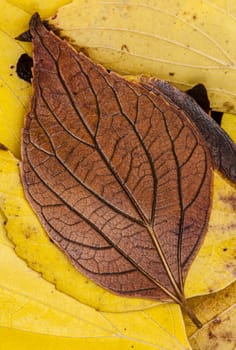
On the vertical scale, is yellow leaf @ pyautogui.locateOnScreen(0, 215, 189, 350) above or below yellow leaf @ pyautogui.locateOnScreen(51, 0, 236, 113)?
below

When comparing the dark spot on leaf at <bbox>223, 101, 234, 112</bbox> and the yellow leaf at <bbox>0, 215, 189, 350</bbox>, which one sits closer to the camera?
the yellow leaf at <bbox>0, 215, 189, 350</bbox>

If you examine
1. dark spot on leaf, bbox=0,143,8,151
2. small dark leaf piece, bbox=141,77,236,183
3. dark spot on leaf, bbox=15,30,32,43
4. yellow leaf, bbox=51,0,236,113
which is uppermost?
yellow leaf, bbox=51,0,236,113

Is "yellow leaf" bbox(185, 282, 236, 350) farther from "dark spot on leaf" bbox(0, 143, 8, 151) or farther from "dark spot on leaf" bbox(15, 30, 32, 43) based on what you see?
"dark spot on leaf" bbox(15, 30, 32, 43)

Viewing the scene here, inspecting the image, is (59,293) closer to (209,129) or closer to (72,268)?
(72,268)

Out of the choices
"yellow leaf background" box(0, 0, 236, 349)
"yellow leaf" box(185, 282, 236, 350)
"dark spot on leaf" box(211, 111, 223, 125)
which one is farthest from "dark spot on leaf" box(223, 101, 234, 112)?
"yellow leaf" box(185, 282, 236, 350)

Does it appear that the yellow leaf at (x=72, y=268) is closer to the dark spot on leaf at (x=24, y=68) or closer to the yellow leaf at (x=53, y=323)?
the yellow leaf at (x=53, y=323)

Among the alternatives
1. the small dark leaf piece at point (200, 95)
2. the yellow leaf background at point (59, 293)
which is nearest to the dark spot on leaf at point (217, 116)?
the small dark leaf piece at point (200, 95)
